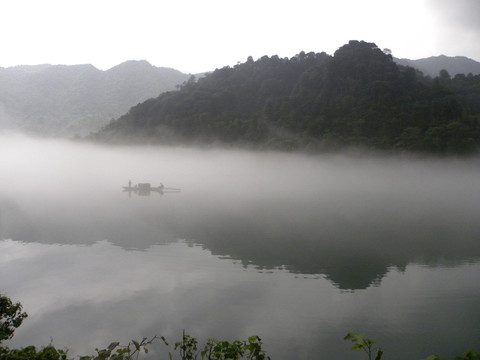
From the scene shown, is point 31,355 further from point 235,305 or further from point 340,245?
point 340,245

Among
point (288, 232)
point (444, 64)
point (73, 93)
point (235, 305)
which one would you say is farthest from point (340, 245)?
point (444, 64)

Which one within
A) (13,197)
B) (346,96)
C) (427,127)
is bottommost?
(13,197)

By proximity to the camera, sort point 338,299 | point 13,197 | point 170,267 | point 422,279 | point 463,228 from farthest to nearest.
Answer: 1. point 13,197
2. point 463,228
3. point 170,267
4. point 422,279
5. point 338,299

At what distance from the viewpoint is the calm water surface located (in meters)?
9.23

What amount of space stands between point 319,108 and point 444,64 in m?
56.5

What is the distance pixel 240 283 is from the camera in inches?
500

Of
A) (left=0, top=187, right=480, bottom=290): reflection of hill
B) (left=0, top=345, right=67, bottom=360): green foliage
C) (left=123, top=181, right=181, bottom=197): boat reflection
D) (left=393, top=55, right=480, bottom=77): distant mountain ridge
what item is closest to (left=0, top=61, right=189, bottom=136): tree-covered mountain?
(left=123, top=181, right=181, bottom=197): boat reflection

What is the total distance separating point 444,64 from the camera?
9400 centimetres

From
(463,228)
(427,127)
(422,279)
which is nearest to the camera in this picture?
(422,279)

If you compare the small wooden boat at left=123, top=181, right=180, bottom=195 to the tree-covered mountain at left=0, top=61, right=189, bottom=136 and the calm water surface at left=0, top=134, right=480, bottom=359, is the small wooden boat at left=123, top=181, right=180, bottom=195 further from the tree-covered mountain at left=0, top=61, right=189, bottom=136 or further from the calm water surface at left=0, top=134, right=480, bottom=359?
the tree-covered mountain at left=0, top=61, right=189, bottom=136

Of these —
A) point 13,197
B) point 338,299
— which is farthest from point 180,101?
A: point 338,299

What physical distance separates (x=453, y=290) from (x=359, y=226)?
10.9m

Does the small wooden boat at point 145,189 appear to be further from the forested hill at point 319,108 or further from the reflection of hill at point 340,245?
the forested hill at point 319,108

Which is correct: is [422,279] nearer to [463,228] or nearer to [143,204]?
[463,228]
